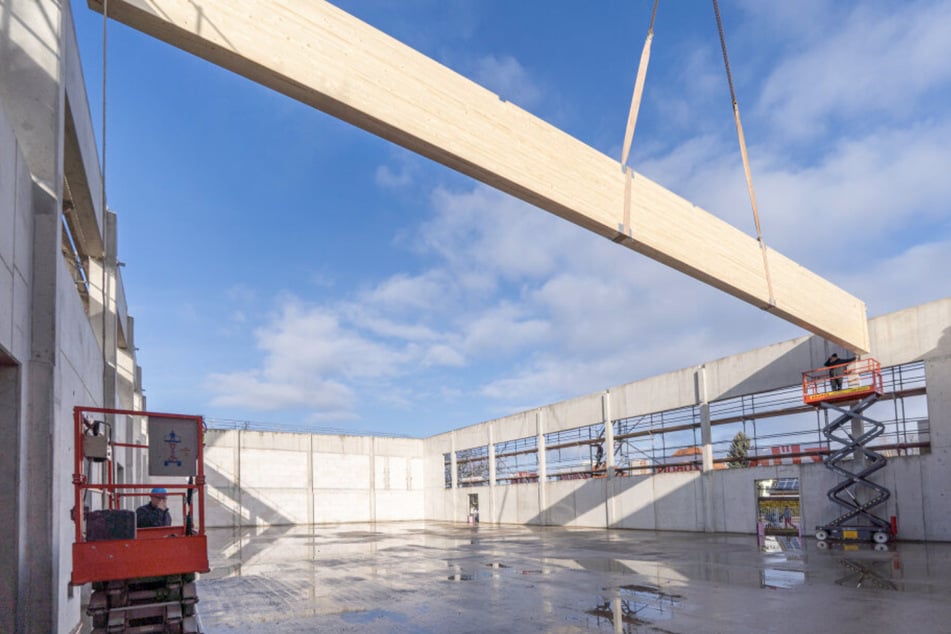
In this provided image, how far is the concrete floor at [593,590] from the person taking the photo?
874 cm

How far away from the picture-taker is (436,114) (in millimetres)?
9797

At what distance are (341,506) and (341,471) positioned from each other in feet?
7.30

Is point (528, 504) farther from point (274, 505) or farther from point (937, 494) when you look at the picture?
point (937, 494)

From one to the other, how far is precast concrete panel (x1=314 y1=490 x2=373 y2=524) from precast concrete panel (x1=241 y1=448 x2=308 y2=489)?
163cm

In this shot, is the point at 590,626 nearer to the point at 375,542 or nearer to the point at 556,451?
the point at 375,542

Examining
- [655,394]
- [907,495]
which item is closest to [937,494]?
[907,495]

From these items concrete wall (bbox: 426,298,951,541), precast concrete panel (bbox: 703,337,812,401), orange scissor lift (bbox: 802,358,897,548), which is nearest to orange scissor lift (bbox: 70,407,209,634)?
orange scissor lift (bbox: 802,358,897,548)

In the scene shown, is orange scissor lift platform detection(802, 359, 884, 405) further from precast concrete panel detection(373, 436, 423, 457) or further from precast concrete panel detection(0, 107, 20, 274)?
precast concrete panel detection(373, 436, 423, 457)

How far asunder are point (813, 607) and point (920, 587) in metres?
2.85

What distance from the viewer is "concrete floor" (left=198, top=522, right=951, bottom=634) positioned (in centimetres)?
874

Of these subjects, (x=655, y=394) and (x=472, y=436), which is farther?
(x=472, y=436)

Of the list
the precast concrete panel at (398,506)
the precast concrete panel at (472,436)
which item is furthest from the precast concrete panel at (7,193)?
the precast concrete panel at (398,506)

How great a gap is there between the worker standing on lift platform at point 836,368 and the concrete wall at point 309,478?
31943 mm

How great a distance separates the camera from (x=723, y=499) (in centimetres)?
2503
